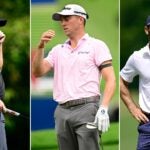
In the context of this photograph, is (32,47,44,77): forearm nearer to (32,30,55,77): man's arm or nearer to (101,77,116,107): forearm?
(32,30,55,77): man's arm

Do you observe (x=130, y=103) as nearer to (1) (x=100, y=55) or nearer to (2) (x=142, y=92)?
(2) (x=142, y=92)

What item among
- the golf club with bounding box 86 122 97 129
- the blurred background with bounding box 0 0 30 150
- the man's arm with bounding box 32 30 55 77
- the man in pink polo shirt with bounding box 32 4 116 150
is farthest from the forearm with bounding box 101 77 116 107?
the blurred background with bounding box 0 0 30 150

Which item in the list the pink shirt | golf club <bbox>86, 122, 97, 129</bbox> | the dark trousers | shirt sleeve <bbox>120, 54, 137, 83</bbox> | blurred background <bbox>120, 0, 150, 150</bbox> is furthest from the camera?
blurred background <bbox>120, 0, 150, 150</bbox>

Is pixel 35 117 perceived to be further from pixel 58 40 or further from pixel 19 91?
pixel 58 40

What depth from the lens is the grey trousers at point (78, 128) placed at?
367 cm

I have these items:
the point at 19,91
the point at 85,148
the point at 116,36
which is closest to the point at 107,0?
the point at 116,36

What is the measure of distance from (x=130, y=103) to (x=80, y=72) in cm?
57

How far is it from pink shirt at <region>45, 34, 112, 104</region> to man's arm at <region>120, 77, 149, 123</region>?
1.30 ft

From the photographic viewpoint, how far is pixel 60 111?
3752mm

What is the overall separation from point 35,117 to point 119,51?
89 centimetres

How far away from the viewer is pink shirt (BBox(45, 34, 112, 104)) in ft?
12.2

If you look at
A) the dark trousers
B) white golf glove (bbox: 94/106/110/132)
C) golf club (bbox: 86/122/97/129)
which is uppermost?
white golf glove (bbox: 94/106/110/132)

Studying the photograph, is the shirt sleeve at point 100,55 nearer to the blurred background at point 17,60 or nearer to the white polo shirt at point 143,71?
the white polo shirt at point 143,71

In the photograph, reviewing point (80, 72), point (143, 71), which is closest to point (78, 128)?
point (80, 72)
